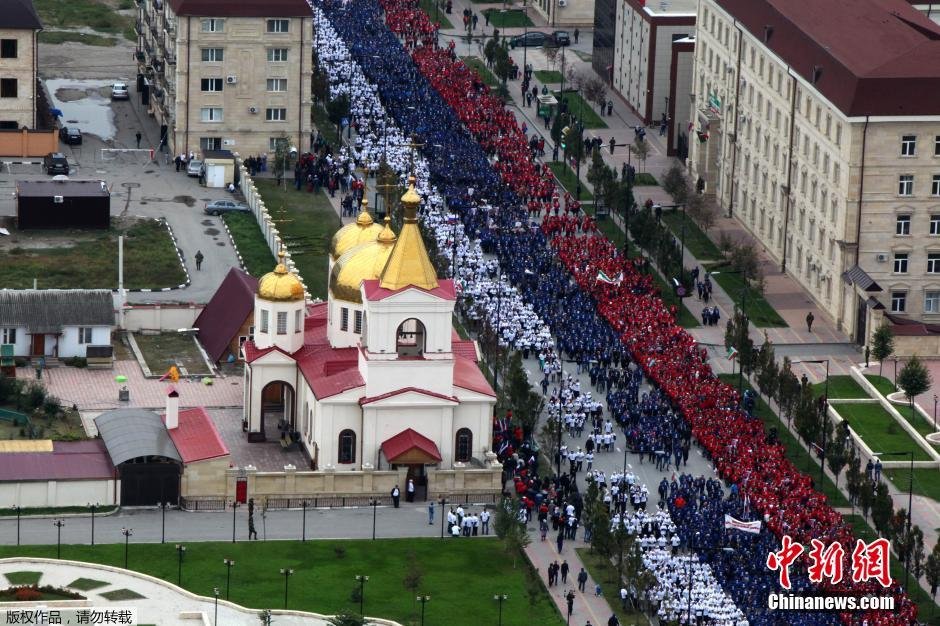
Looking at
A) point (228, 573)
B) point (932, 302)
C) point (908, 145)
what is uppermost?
point (908, 145)

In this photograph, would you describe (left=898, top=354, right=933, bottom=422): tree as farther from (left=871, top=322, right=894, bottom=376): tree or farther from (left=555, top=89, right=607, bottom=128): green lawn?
(left=555, top=89, right=607, bottom=128): green lawn

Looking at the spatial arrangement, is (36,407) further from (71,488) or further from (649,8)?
(649,8)

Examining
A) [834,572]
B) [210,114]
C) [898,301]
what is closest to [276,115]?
[210,114]

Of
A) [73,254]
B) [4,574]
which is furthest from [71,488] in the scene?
[73,254]

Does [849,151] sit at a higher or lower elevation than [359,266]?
higher

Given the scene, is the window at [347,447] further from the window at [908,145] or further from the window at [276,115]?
the window at [276,115]

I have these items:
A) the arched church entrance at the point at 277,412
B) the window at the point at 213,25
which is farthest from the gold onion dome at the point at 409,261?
the window at the point at 213,25

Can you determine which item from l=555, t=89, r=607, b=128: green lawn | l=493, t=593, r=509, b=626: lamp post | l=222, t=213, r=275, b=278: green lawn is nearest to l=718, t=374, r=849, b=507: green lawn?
l=493, t=593, r=509, b=626: lamp post

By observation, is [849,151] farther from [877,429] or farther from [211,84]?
[211,84]
